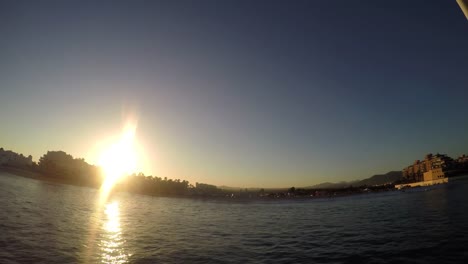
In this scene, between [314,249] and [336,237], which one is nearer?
[314,249]

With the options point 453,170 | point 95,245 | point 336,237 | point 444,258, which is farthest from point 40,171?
point 453,170

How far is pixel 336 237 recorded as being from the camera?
1033 inches

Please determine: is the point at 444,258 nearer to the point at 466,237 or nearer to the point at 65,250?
the point at 466,237

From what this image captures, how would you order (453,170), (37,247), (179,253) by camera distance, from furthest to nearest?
(453,170) → (179,253) → (37,247)

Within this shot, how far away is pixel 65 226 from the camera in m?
27.3

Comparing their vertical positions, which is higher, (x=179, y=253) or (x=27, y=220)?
(x=27, y=220)

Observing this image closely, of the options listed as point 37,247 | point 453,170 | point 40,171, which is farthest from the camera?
point 453,170

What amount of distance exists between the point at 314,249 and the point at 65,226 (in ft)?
82.3

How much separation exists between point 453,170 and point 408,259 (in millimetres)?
228810

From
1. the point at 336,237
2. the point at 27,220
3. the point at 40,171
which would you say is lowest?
the point at 336,237

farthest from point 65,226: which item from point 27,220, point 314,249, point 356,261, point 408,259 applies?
point 408,259

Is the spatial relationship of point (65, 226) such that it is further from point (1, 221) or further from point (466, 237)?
point (466, 237)

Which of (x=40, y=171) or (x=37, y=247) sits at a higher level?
(x=40, y=171)

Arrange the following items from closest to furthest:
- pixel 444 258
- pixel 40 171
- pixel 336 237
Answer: pixel 444 258 < pixel 336 237 < pixel 40 171
